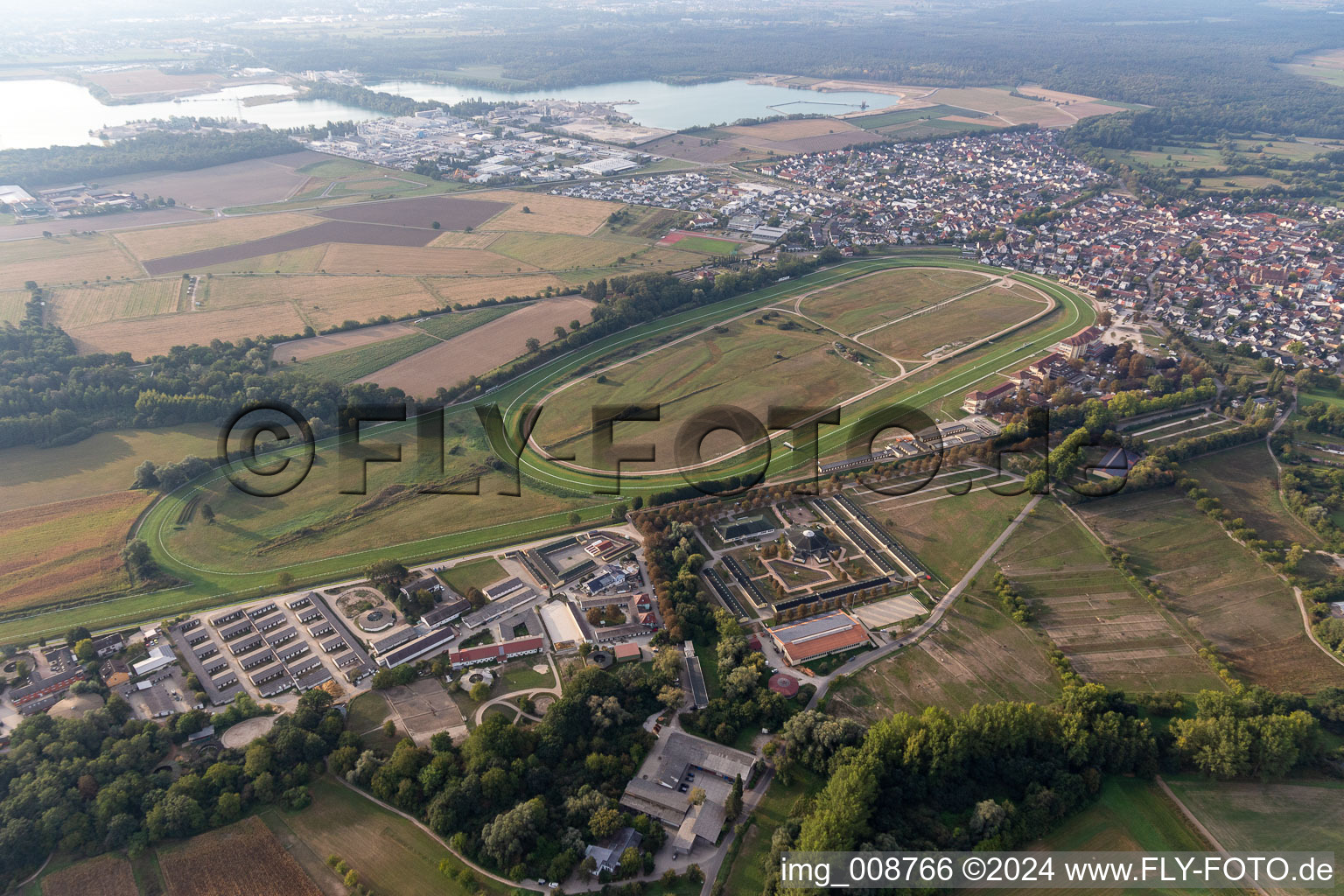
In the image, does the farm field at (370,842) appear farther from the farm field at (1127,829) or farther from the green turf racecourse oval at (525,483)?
the farm field at (1127,829)

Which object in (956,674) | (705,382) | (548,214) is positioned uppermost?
(548,214)

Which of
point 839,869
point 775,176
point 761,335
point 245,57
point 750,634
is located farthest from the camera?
point 245,57

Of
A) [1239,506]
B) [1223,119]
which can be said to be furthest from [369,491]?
[1223,119]

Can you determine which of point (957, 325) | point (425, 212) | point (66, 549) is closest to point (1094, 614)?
point (957, 325)

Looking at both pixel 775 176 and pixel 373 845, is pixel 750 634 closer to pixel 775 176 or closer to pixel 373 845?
pixel 373 845

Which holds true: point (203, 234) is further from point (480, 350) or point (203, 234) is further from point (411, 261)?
point (480, 350)

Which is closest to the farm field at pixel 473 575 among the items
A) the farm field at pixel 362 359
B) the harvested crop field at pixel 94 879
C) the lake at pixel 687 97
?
the harvested crop field at pixel 94 879

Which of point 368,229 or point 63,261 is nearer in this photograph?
point 63,261

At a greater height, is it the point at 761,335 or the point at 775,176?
the point at 775,176
